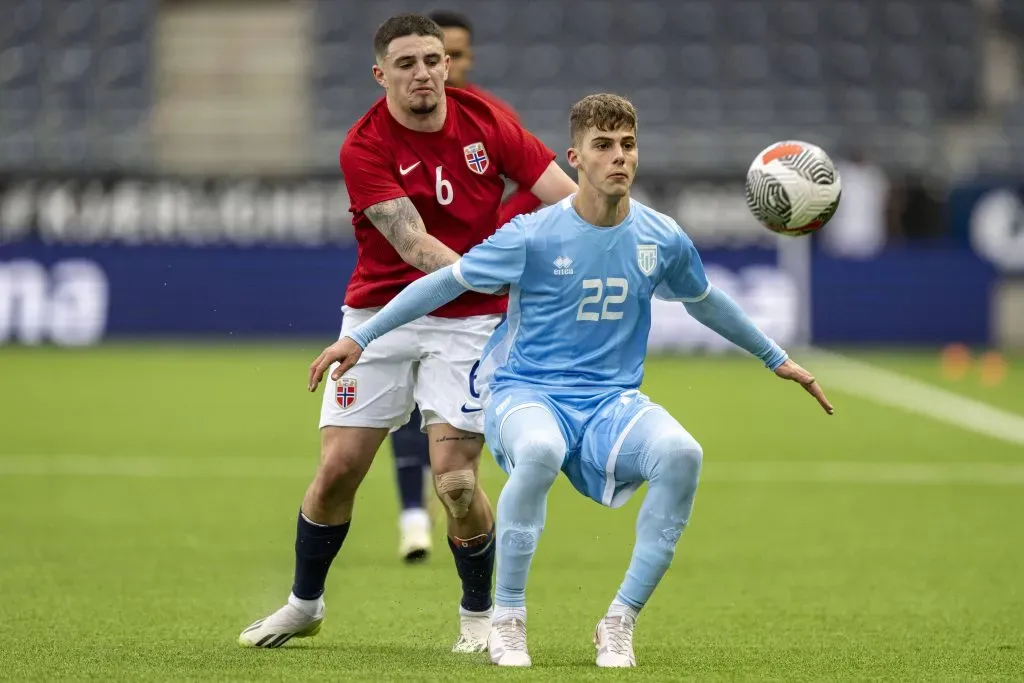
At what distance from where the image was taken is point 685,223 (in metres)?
21.0

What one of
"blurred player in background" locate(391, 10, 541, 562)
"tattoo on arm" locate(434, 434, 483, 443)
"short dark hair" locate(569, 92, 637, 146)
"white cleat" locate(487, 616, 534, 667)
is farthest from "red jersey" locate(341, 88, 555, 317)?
"blurred player in background" locate(391, 10, 541, 562)

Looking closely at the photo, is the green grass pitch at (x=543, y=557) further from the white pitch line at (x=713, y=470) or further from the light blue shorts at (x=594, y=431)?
the light blue shorts at (x=594, y=431)

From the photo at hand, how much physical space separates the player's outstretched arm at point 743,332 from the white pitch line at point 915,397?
23.7 feet

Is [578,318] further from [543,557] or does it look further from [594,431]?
[543,557]

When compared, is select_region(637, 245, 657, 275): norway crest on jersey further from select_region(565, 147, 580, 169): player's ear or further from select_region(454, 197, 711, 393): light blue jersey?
select_region(565, 147, 580, 169): player's ear

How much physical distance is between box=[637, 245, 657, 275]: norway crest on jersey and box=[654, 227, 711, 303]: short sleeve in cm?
9

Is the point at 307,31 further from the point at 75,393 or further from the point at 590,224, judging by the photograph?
the point at 590,224

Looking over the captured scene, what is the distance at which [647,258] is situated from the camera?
5.57 metres

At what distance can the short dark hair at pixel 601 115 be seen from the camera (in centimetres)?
538

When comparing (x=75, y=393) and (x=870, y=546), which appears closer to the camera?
(x=870, y=546)

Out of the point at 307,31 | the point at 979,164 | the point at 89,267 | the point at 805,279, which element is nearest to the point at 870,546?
the point at 805,279

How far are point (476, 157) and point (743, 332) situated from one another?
1115 mm

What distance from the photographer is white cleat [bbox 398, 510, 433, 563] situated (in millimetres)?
8023

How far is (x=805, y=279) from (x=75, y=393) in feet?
28.4
